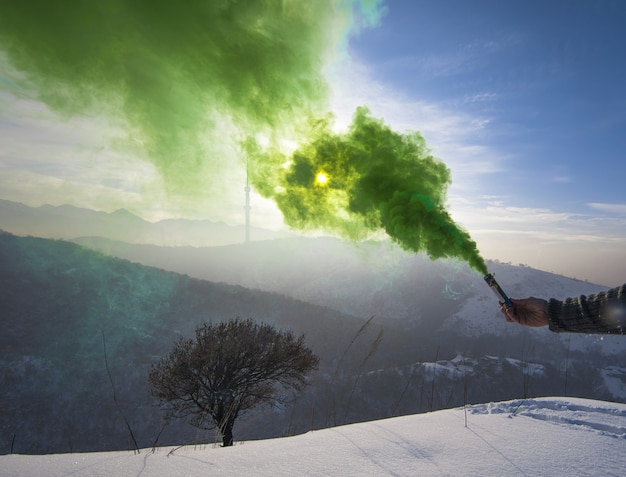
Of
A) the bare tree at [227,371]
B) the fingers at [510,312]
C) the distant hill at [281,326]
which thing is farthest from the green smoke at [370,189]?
the bare tree at [227,371]

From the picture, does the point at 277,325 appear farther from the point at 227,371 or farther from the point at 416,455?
the point at 416,455

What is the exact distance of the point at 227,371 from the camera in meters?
17.0

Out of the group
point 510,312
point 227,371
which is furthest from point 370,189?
point 227,371

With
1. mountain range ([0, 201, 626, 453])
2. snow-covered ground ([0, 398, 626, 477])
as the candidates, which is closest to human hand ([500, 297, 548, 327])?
snow-covered ground ([0, 398, 626, 477])

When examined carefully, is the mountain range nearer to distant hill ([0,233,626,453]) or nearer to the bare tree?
distant hill ([0,233,626,453])

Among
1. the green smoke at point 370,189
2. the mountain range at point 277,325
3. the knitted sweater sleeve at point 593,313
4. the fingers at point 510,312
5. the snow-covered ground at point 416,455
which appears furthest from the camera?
the mountain range at point 277,325

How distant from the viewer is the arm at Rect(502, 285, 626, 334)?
2557 mm

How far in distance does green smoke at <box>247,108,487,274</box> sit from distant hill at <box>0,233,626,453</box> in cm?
618

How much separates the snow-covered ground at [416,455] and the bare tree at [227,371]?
44.9ft

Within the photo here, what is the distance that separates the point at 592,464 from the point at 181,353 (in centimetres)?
1826

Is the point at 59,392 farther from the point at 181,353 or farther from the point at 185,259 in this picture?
the point at 185,259

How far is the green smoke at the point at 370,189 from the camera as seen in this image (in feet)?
21.4

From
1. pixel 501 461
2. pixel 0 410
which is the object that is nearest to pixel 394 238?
pixel 501 461

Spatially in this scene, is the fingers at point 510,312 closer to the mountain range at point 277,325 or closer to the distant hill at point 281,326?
the mountain range at point 277,325
